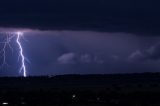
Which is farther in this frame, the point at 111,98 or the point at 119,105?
the point at 111,98

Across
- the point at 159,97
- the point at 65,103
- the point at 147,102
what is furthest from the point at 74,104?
the point at 159,97

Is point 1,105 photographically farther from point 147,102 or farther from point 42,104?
point 147,102

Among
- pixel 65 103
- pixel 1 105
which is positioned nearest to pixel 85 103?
pixel 65 103

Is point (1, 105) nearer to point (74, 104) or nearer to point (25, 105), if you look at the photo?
point (25, 105)

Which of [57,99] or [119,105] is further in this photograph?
[57,99]

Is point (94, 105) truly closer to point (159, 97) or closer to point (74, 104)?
point (74, 104)

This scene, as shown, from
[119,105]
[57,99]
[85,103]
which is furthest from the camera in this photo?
[57,99]

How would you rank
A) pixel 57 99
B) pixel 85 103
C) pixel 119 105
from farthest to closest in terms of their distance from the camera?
pixel 57 99, pixel 85 103, pixel 119 105
